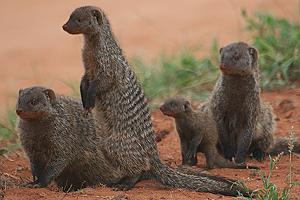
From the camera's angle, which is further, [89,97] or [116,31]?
[116,31]

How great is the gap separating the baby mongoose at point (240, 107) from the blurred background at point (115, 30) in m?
3.54

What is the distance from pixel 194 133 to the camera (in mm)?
5875

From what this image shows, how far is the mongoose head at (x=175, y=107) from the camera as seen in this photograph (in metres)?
5.84

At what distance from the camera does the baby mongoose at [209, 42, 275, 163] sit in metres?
5.83

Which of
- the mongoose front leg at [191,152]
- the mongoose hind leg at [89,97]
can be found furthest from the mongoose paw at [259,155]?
the mongoose hind leg at [89,97]

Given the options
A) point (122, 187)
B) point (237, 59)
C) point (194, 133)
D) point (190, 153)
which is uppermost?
point (237, 59)

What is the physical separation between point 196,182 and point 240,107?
41.4 inches

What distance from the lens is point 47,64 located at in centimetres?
1148

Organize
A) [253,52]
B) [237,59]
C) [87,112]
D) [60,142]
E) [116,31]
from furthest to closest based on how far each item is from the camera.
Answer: [116,31] < [253,52] < [237,59] < [87,112] < [60,142]

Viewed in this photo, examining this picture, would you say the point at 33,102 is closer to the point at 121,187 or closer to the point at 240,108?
the point at 121,187

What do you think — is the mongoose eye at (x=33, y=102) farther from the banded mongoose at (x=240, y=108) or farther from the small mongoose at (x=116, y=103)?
the banded mongoose at (x=240, y=108)

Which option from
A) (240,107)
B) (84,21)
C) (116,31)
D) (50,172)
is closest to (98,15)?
(84,21)

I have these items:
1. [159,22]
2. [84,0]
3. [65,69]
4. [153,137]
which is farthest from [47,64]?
[153,137]

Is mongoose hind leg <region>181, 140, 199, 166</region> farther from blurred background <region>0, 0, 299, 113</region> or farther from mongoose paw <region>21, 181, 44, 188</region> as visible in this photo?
blurred background <region>0, 0, 299, 113</region>
